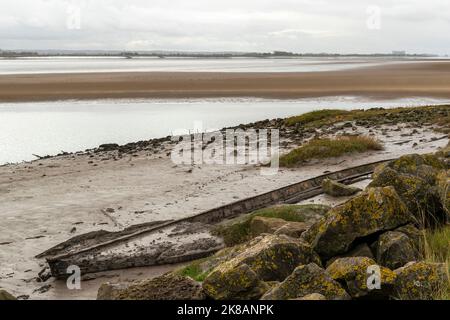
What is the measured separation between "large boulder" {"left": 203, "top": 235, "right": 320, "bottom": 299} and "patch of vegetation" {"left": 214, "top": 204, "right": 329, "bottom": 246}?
3.08 m

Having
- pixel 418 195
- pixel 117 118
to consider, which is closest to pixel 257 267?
pixel 418 195

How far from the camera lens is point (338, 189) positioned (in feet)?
41.8

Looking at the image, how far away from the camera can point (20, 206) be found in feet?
45.7

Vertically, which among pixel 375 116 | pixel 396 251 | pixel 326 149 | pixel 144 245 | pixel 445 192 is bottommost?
pixel 144 245

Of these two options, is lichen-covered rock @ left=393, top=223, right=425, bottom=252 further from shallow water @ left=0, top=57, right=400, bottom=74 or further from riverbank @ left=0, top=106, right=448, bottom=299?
shallow water @ left=0, top=57, right=400, bottom=74

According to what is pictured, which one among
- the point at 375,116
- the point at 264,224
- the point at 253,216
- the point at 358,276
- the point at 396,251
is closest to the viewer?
the point at 358,276

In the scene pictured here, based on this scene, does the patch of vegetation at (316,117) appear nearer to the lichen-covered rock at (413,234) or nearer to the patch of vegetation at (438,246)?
the patch of vegetation at (438,246)

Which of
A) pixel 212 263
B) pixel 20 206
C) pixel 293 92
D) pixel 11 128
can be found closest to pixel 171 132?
pixel 11 128

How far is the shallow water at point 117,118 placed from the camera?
26.0 m

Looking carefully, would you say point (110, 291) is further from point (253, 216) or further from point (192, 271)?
point (253, 216)

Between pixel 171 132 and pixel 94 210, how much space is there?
15031mm

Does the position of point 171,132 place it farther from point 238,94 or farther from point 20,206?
point 238,94

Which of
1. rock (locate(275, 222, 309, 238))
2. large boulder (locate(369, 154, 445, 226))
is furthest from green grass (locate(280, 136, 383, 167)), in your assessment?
rock (locate(275, 222, 309, 238))

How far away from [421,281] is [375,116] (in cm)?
2087
